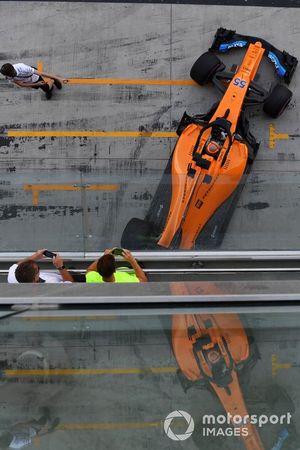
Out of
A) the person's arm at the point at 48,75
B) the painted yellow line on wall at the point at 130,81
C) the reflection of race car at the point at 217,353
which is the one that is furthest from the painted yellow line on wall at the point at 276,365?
the person's arm at the point at 48,75

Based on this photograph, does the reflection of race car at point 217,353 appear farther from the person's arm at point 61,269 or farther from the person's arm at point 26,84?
the person's arm at point 26,84

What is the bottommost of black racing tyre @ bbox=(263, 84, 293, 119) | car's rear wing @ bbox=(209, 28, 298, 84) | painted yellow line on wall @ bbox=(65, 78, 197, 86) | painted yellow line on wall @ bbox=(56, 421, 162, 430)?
painted yellow line on wall @ bbox=(56, 421, 162, 430)

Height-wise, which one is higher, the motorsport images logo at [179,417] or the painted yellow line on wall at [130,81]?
the painted yellow line on wall at [130,81]

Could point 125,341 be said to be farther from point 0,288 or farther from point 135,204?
point 135,204

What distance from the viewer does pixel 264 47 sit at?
752 centimetres

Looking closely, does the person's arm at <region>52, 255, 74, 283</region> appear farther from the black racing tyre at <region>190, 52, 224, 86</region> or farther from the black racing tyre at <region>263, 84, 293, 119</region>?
the black racing tyre at <region>263, 84, 293, 119</region>

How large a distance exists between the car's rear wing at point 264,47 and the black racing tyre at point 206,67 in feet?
1.15

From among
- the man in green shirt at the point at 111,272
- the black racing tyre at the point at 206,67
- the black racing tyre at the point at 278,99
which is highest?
the black racing tyre at the point at 206,67

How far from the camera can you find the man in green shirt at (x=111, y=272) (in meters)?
4.26

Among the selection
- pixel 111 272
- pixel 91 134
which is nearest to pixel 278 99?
pixel 91 134

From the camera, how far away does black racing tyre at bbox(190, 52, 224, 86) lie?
730 centimetres

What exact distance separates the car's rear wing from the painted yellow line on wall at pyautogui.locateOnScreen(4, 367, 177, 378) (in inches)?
240

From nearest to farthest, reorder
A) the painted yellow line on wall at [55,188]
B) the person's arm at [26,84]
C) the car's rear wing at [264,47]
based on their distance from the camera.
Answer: the painted yellow line on wall at [55,188] → the person's arm at [26,84] → the car's rear wing at [264,47]

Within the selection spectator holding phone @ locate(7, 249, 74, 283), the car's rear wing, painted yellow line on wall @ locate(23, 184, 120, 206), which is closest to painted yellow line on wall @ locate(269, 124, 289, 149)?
the car's rear wing
